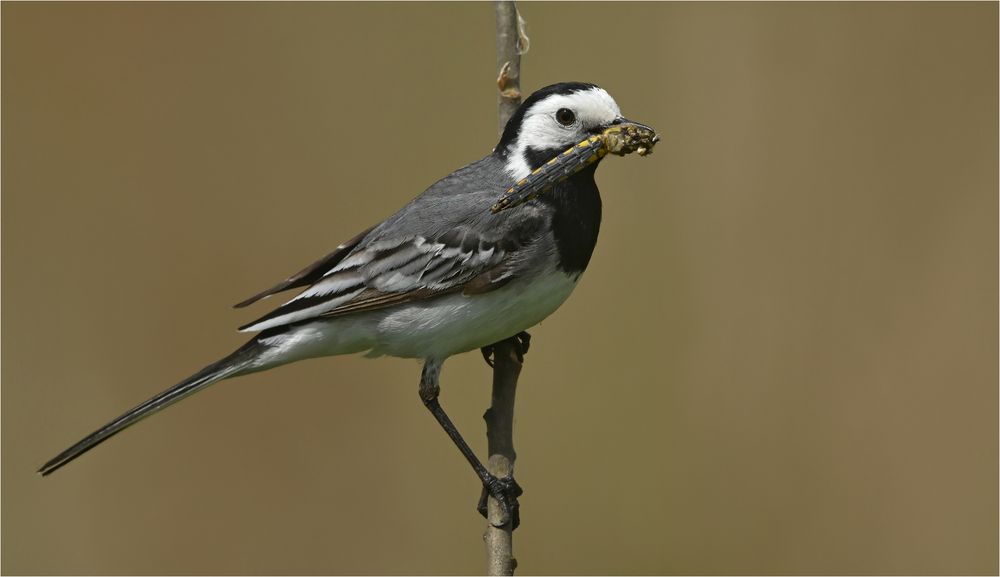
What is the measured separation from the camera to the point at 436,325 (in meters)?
3.69

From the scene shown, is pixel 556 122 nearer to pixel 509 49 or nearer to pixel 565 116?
A: pixel 565 116

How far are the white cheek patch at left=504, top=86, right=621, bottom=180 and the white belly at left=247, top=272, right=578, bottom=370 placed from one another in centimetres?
42

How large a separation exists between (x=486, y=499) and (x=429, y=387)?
17.1 inches

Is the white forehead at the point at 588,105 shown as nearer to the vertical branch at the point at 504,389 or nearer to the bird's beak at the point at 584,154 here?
the bird's beak at the point at 584,154

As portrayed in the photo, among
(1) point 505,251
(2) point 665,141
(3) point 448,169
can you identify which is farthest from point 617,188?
(1) point 505,251

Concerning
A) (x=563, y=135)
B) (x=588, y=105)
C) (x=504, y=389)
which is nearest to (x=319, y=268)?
(x=504, y=389)

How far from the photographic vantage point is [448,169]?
5.45 meters

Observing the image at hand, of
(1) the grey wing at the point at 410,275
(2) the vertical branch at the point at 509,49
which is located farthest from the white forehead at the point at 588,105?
(1) the grey wing at the point at 410,275

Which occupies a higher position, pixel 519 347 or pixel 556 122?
pixel 556 122

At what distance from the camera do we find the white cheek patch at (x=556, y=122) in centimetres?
369

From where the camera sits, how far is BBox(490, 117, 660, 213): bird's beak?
3609 mm

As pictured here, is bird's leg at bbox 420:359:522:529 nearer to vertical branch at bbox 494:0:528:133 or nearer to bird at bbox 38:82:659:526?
bird at bbox 38:82:659:526

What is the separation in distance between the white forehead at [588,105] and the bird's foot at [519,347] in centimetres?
84

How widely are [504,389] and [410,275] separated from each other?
0.49 meters
